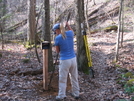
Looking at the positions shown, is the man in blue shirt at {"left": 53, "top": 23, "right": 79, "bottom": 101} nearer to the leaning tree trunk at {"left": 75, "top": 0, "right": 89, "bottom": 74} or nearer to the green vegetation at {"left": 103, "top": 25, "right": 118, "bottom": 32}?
the leaning tree trunk at {"left": 75, "top": 0, "right": 89, "bottom": 74}

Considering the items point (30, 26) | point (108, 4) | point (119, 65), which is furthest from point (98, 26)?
point (119, 65)

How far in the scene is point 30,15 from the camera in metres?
16.0

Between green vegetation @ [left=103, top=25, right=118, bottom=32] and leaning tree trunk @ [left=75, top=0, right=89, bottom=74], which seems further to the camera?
green vegetation @ [left=103, top=25, right=118, bottom=32]

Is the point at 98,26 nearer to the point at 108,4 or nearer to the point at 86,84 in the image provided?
the point at 108,4

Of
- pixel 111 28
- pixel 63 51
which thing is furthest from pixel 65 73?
pixel 111 28

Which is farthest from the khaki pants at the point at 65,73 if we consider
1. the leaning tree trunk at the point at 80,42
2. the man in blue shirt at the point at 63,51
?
the leaning tree trunk at the point at 80,42

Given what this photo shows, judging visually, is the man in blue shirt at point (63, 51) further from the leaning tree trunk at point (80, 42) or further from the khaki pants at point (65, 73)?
the leaning tree trunk at point (80, 42)

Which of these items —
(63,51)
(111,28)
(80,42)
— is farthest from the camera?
(111,28)

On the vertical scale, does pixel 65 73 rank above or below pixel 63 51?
below

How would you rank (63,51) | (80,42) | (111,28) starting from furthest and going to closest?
(111,28), (80,42), (63,51)

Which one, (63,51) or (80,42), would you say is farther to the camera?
(80,42)

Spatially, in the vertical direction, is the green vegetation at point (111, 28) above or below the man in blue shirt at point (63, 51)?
above

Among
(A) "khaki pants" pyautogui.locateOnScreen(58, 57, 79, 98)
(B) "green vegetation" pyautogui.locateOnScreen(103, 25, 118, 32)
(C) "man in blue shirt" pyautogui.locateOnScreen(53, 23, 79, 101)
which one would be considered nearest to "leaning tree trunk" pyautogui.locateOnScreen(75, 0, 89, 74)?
(A) "khaki pants" pyautogui.locateOnScreen(58, 57, 79, 98)

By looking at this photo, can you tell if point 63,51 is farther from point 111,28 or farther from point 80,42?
point 111,28
